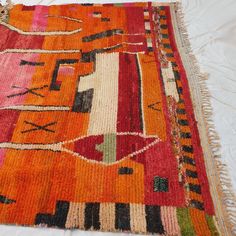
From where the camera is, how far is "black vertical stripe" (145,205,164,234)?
966mm

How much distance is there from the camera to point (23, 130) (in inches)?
49.0

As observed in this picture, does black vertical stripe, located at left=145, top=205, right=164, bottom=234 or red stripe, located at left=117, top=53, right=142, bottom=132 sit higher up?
red stripe, located at left=117, top=53, right=142, bottom=132

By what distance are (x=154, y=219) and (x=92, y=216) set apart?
0.17 metres

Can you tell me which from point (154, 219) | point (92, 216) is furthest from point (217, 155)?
point (92, 216)

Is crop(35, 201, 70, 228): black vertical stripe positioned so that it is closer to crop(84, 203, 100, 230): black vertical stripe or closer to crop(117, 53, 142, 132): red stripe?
crop(84, 203, 100, 230): black vertical stripe

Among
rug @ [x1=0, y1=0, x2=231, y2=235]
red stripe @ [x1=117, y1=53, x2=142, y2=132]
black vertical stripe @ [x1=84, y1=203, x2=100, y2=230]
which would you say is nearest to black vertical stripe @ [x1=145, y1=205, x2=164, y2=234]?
rug @ [x1=0, y1=0, x2=231, y2=235]

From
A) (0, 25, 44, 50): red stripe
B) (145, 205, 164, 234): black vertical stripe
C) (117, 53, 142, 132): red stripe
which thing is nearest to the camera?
(145, 205, 164, 234): black vertical stripe

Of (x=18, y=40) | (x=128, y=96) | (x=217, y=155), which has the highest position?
(x=18, y=40)

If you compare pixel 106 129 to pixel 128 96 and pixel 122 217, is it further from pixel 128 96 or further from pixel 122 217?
pixel 122 217

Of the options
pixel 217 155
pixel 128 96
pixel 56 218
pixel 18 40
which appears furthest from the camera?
pixel 18 40

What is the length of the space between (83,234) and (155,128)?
0.45m

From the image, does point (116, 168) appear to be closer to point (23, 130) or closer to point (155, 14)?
point (23, 130)

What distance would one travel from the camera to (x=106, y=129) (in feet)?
4.09

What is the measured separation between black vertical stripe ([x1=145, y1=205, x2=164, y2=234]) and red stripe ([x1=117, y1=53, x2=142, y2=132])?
0.31 meters
